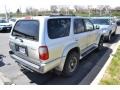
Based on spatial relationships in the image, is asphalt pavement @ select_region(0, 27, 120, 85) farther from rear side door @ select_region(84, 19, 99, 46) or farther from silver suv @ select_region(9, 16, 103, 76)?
rear side door @ select_region(84, 19, 99, 46)

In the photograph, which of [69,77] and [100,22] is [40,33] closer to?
[69,77]

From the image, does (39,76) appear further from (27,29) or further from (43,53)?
(27,29)

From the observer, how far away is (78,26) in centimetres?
609

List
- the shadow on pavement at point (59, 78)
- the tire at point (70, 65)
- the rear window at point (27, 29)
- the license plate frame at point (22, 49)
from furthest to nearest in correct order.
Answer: the tire at point (70, 65) → the shadow on pavement at point (59, 78) → the license plate frame at point (22, 49) → the rear window at point (27, 29)

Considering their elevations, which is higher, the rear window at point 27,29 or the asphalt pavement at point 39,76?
the rear window at point 27,29

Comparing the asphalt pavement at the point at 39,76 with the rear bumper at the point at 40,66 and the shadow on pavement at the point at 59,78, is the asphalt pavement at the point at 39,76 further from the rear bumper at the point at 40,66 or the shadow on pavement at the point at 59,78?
the rear bumper at the point at 40,66

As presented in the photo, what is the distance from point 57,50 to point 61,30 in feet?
2.21

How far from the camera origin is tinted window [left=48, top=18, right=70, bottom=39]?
4734 mm

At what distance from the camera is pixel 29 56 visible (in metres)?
4.79

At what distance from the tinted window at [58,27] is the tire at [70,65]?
73cm

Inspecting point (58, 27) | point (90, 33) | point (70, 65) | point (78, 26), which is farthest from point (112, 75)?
point (90, 33)

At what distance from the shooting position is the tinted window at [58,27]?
4734mm

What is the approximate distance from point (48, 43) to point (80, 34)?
188 centimetres

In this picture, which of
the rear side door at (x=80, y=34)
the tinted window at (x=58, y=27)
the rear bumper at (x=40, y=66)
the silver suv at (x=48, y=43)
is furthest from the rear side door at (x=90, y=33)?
the rear bumper at (x=40, y=66)
